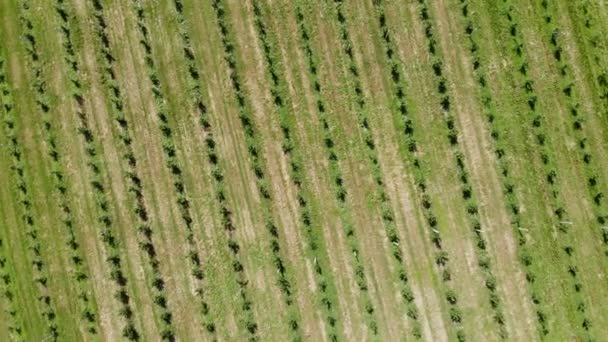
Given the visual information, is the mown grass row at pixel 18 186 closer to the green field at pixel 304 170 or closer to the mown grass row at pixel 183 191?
the green field at pixel 304 170

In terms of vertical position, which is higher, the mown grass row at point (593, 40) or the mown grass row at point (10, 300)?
the mown grass row at point (593, 40)

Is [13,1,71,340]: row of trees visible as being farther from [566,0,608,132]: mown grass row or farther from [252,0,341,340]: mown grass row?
[566,0,608,132]: mown grass row

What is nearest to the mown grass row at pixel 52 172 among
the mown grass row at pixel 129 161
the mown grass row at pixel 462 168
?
the mown grass row at pixel 129 161

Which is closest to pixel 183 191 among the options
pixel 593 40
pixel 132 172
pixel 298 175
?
pixel 132 172

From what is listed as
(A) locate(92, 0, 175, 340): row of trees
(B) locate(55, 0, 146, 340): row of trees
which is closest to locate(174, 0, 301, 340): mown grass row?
(A) locate(92, 0, 175, 340): row of trees

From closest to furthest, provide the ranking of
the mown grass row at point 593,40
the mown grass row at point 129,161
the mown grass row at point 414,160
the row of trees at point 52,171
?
the mown grass row at point 414,160 < the mown grass row at point 593,40 < the mown grass row at point 129,161 < the row of trees at point 52,171

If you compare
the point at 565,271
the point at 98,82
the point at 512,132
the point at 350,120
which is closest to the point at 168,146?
the point at 98,82
